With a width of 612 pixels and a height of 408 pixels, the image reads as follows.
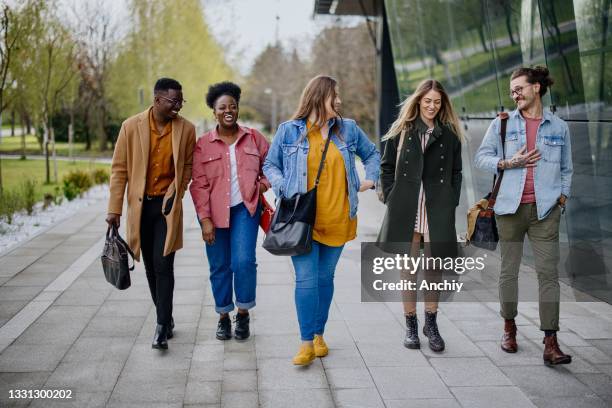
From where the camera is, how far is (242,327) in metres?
4.88

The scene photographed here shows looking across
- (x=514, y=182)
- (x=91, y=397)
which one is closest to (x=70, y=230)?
(x=91, y=397)

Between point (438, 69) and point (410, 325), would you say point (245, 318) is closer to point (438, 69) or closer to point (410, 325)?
point (410, 325)

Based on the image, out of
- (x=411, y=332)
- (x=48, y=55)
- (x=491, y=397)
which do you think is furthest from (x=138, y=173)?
(x=48, y=55)

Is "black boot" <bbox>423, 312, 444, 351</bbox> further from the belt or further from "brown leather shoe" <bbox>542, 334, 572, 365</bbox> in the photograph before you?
the belt

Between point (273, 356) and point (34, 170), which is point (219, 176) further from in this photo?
point (34, 170)

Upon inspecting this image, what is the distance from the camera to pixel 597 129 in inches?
226

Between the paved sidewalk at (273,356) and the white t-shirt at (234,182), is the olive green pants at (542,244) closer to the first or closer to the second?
the paved sidewalk at (273,356)

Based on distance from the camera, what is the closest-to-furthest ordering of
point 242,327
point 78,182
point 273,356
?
point 273,356 → point 242,327 → point 78,182

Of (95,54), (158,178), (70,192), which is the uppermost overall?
(95,54)

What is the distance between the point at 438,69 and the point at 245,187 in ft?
24.1

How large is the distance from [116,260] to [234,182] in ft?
3.00

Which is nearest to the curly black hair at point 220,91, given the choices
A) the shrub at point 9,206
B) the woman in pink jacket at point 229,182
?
the woman in pink jacket at point 229,182

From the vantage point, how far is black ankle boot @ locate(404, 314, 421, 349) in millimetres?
4665

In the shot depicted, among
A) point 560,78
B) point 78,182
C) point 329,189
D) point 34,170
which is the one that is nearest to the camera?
point 329,189
